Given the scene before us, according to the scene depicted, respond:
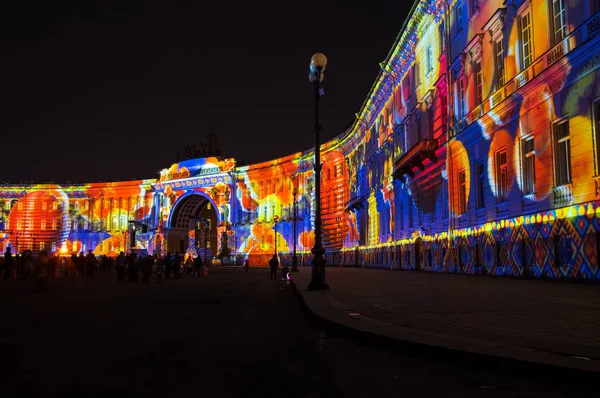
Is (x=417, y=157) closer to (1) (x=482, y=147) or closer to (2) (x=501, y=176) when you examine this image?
(1) (x=482, y=147)

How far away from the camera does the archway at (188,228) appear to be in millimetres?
89062

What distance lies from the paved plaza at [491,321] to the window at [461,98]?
46.2 ft

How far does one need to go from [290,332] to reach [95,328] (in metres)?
3.05

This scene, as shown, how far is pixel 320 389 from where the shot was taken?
4.64 metres

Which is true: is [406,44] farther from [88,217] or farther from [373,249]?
[88,217]

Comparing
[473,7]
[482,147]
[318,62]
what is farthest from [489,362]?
[473,7]

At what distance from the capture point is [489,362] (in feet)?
16.8

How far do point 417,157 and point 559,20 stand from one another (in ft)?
42.4

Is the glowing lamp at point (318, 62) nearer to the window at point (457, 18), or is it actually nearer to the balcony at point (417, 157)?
the window at point (457, 18)

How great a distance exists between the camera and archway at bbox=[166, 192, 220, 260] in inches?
3506

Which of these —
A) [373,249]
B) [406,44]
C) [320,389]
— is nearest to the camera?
[320,389]

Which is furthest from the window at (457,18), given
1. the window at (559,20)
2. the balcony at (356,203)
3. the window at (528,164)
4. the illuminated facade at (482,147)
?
the balcony at (356,203)

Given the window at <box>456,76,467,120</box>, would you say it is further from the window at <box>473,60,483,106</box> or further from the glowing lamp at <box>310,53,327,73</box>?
the glowing lamp at <box>310,53,327,73</box>

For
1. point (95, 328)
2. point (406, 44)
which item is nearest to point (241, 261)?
point (406, 44)
